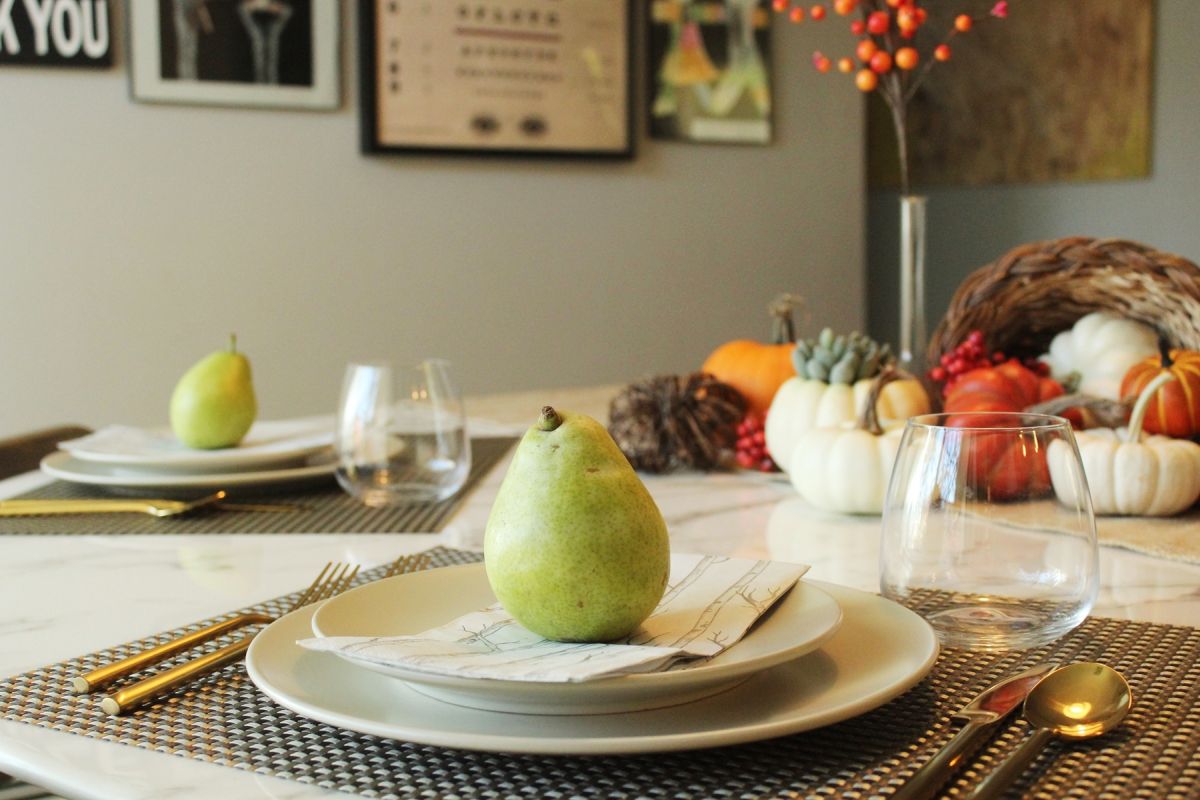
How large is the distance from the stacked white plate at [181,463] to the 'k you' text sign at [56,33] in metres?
1.91

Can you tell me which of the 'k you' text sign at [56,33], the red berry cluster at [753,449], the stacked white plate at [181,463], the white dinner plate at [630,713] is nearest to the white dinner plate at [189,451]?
the stacked white plate at [181,463]

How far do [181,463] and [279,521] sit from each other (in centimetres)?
21

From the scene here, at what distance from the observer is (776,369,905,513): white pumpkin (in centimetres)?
121

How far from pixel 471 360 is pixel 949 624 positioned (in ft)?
9.75

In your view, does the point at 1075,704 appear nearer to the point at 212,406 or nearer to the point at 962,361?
the point at 962,361

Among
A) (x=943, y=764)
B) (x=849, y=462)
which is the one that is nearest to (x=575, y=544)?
(x=943, y=764)

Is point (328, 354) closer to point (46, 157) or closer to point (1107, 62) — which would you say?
point (46, 157)

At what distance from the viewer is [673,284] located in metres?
3.97

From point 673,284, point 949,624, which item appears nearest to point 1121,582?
point 949,624

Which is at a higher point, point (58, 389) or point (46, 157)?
point (46, 157)

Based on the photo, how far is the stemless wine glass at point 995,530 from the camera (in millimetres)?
695

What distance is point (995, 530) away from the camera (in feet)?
2.28

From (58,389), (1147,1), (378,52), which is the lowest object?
(58,389)

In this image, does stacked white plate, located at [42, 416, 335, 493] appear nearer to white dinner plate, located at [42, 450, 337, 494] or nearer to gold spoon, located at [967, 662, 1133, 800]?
white dinner plate, located at [42, 450, 337, 494]
